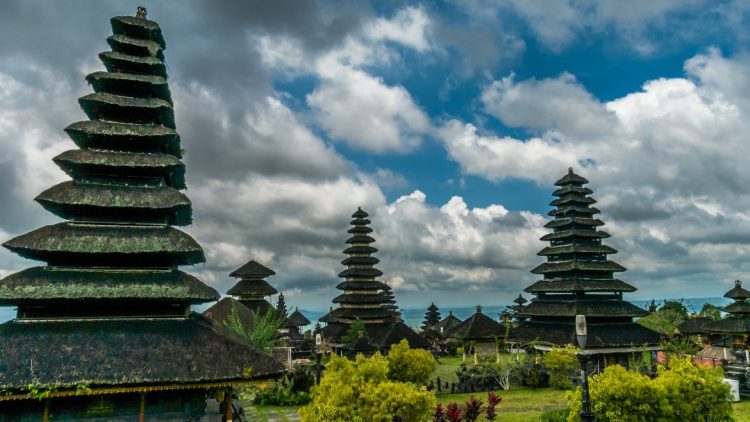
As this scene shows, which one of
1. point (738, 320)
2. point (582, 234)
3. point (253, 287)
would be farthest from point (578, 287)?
point (253, 287)

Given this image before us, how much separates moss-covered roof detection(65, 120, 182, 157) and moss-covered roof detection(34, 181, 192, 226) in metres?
2.18

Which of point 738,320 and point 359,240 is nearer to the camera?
point 738,320

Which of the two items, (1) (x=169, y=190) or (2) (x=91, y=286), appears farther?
(1) (x=169, y=190)

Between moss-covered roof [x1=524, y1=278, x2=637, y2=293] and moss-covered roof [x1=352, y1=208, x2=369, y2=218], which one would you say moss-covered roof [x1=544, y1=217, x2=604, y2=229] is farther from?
moss-covered roof [x1=352, y1=208, x2=369, y2=218]

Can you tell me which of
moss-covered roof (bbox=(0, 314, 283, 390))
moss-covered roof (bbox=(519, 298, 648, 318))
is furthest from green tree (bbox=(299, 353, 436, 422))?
moss-covered roof (bbox=(519, 298, 648, 318))

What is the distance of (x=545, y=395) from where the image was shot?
1225 inches

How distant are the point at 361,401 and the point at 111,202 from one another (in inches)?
497

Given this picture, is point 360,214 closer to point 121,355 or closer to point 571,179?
point 571,179

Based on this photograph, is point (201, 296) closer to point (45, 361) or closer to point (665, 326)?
point (45, 361)

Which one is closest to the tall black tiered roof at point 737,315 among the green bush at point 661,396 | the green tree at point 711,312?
the green bush at point 661,396

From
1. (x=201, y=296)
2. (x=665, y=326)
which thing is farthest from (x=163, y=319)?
A: (x=665, y=326)

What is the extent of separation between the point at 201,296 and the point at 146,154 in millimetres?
7059

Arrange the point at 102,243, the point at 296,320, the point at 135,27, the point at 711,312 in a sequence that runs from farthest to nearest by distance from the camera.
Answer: the point at 711,312, the point at 296,320, the point at 135,27, the point at 102,243

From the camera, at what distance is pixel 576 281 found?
38.6 meters
